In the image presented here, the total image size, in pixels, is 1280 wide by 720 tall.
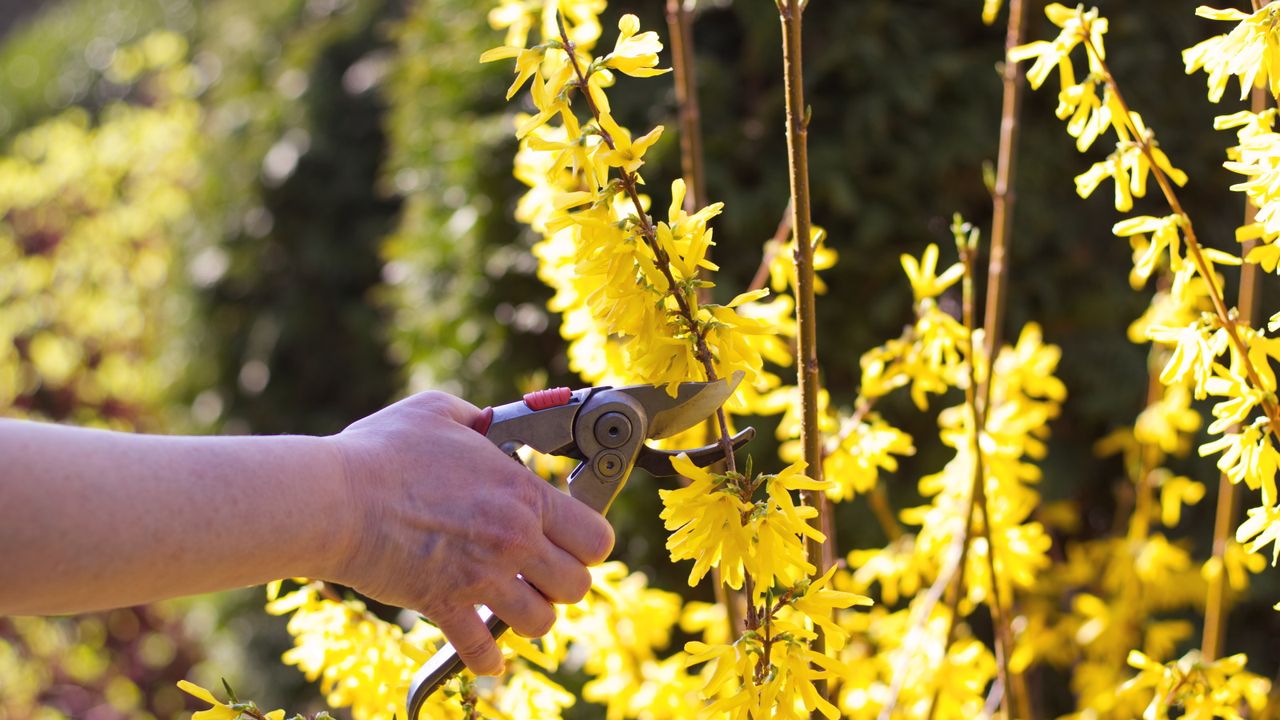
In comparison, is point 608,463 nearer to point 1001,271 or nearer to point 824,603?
point 824,603

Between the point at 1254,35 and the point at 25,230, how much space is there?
220 inches

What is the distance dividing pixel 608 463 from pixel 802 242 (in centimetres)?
30

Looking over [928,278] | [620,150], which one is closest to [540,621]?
[620,150]

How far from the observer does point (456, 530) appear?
1.00 m

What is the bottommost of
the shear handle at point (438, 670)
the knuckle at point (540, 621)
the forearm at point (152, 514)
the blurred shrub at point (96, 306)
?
the blurred shrub at point (96, 306)

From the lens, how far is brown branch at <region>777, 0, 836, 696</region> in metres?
1.10

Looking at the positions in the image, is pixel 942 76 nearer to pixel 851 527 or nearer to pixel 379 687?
pixel 851 527

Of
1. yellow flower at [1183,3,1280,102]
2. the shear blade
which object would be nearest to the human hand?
the shear blade

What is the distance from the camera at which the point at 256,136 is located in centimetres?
403

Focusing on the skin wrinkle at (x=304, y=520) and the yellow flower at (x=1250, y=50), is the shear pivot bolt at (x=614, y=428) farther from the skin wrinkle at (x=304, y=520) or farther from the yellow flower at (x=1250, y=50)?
the yellow flower at (x=1250, y=50)

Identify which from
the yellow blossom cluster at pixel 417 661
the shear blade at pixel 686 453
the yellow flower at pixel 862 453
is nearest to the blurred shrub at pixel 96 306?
the yellow blossom cluster at pixel 417 661

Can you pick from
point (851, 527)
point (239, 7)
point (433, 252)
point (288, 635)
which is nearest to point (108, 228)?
point (239, 7)

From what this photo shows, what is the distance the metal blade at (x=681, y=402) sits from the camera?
43.1 inches

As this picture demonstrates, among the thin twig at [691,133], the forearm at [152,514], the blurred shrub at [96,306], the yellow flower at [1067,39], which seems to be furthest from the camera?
the blurred shrub at [96,306]
